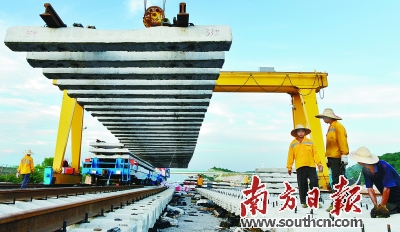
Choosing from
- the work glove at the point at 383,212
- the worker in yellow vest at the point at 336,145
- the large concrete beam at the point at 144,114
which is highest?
the large concrete beam at the point at 144,114

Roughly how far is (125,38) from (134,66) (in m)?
1.34

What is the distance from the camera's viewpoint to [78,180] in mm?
15000

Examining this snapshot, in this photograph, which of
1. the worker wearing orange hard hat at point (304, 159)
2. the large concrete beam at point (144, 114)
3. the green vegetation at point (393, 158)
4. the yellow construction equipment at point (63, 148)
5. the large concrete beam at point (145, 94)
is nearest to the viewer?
the worker wearing orange hard hat at point (304, 159)

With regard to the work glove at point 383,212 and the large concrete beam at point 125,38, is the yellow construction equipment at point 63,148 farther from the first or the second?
the work glove at point 383,212

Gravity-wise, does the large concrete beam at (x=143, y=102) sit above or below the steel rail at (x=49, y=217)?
above

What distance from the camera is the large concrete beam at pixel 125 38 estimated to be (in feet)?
20.9

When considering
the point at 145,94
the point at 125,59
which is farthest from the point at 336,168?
the point at 145,94

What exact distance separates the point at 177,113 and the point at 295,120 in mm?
7281

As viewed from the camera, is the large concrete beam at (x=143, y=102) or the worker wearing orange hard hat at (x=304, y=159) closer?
the worker wearing orange hard hat at (x=304, y=159)

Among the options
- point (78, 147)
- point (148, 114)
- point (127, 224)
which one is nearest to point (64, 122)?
point (78, 147)

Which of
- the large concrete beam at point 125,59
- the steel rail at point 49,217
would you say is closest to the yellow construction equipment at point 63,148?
the large concrete beam at point 125,59

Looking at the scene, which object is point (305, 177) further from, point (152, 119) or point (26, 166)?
point (26, 166)

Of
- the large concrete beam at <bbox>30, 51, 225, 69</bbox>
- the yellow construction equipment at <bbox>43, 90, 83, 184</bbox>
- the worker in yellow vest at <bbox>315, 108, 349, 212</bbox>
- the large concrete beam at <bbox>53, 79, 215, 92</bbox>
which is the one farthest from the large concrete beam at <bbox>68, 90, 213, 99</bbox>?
the worker in yellow vest at <bbox>315, 108, 349, 212</bbox>

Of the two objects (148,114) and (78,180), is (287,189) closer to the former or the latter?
(148,114)
